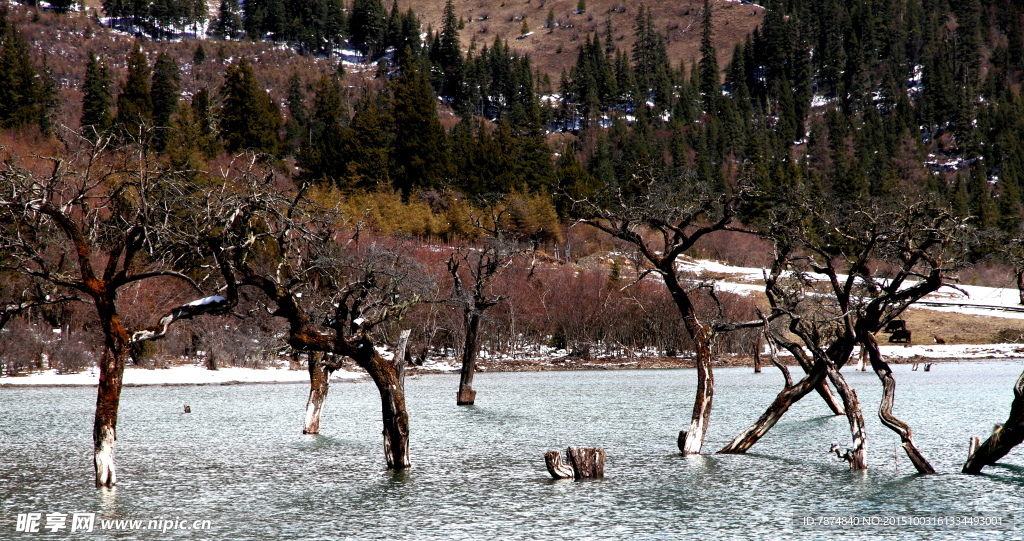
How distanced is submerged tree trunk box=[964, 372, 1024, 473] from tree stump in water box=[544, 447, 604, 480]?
10.7 m

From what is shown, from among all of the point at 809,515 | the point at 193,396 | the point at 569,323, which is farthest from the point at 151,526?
the point at 569,323

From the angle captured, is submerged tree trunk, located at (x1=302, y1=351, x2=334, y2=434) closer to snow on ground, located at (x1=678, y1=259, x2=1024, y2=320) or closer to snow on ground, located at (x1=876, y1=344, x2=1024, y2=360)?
snow on ground, located at (x1=678, y1=259, x2=1024, y2=320)

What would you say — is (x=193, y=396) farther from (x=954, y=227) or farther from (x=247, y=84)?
(x=247, y=84)

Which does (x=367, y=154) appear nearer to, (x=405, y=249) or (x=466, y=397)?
(x=405, y=249)

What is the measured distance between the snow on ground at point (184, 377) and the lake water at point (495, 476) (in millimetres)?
18083

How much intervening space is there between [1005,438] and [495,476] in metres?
13.9

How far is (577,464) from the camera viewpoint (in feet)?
79.5

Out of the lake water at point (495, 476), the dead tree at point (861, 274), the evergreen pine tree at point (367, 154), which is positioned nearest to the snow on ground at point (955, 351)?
the lake water at point (495, 476)

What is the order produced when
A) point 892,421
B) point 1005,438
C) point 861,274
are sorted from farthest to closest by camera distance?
point 861,274, point 892,421, point 1005,438

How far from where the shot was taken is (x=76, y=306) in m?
74.1

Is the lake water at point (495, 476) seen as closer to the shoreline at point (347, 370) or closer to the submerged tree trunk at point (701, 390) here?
the submerged tree trunk at point (701, 390)

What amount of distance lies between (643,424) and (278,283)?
836 inches

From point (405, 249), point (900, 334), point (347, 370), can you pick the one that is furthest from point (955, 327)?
point (347, 370)

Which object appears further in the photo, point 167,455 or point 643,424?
point 643,424
